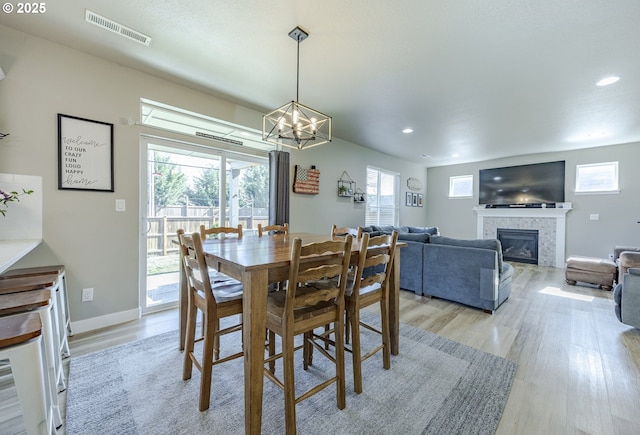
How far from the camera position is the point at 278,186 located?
385 cm

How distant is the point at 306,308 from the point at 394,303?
34.4 inches

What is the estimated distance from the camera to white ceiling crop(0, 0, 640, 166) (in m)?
1.85

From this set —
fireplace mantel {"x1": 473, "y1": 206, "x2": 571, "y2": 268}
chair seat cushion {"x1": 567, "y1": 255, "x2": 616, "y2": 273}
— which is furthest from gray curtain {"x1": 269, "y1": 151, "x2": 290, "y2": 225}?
fireplace mantel {"x1": 473, "y1": 206, "x2": 571, "y2": 268}

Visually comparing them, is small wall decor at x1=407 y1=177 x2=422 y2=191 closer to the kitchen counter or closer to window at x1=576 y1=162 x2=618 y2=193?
window at x1=576 y1=162 x2=618 y2=193

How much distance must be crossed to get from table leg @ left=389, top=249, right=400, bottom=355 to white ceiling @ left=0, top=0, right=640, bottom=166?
5.79 feet

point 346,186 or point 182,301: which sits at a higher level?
point 346,186

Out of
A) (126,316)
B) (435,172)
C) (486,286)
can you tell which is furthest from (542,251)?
(126,316)

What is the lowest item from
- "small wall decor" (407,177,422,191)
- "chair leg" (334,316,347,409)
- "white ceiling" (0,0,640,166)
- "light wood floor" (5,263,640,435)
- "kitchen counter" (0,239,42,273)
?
"light wood floor" (5,263,640,435)

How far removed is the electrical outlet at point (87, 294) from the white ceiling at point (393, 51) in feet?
7.32

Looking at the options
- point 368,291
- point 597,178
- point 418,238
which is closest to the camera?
point 368,291

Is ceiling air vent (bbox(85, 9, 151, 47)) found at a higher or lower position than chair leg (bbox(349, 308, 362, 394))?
higher

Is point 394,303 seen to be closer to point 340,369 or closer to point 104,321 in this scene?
point 340,369

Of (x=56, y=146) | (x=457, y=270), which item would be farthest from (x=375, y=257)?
(x=56, y=146)

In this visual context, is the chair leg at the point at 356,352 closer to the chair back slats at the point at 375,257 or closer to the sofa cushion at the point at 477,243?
the chair back slats at the point at 375,257
